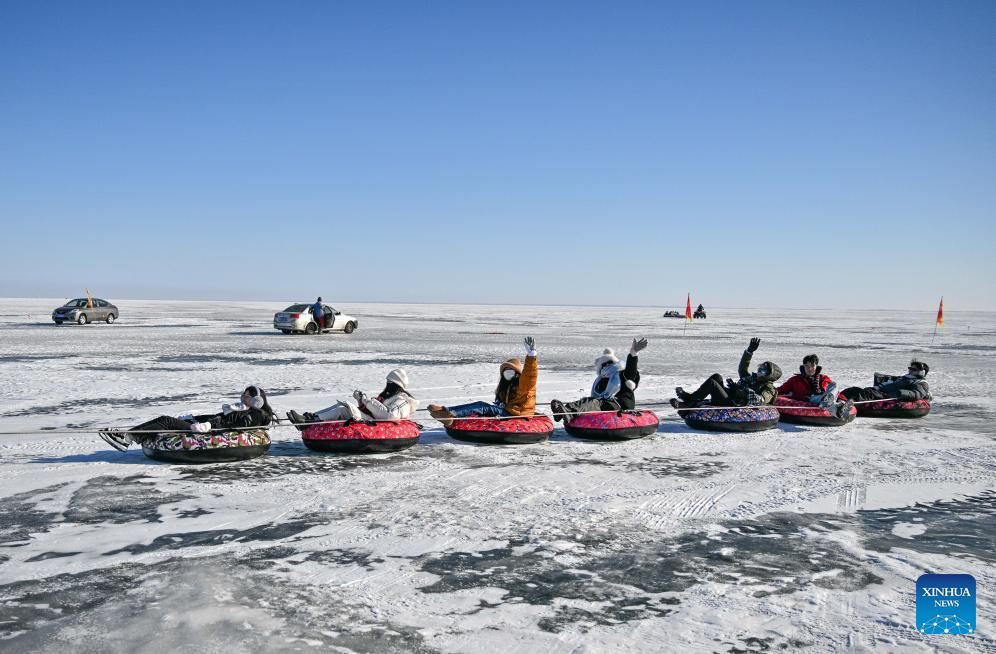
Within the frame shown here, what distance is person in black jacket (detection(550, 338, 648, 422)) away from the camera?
36.0 feet

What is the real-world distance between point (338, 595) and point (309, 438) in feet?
15.0

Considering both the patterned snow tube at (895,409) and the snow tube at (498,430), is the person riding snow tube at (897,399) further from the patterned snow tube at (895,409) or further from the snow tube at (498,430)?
the snow tube at (498,430)

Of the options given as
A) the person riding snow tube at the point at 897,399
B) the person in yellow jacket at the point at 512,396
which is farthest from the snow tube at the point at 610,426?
the person riding snow tube at the point at 897,399

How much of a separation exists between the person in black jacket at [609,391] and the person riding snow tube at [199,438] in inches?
166

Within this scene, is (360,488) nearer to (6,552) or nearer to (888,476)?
(6,552)

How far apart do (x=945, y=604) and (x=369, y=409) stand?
664cm

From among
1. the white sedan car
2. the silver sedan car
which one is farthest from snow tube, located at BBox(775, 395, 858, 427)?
A: the silver sedan car

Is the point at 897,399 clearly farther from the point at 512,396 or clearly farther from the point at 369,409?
the point at 369,409

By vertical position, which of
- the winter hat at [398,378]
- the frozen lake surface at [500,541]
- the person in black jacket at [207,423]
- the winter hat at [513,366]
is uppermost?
the winter hat at [513,366]

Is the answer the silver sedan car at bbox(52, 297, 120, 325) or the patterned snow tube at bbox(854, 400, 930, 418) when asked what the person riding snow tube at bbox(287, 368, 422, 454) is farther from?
the silver sedan car at bbox(52, 297, 120, 325)

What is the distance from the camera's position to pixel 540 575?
5.52 metres

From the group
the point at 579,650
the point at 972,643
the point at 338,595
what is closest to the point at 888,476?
the point at 972,643

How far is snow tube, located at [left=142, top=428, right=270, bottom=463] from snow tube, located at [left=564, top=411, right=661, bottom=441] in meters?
4.52

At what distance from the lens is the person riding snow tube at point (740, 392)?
1186 centimetres
